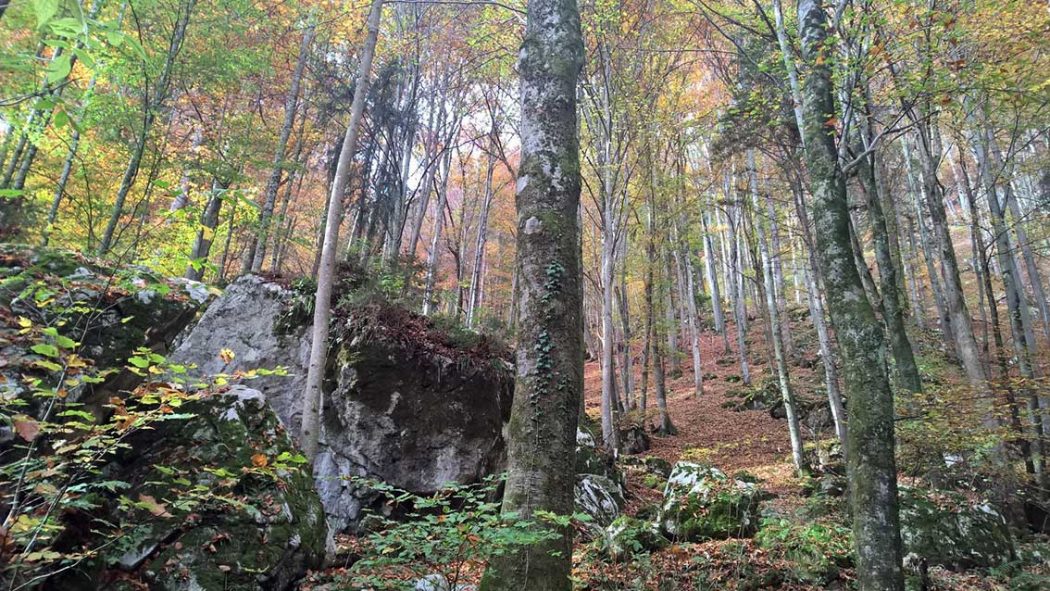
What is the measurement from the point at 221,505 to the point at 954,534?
7127 mm

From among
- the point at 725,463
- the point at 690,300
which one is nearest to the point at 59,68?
the point at 725,463

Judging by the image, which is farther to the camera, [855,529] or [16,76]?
[16,76]

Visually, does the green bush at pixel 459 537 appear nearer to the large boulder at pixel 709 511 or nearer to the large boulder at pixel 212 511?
the large boulder at pixel 212 511

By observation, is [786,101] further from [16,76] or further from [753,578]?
[16,76]

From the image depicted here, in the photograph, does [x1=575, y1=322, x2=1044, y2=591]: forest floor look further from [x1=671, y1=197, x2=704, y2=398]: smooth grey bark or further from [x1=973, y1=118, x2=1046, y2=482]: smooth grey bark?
[x1=973, y1=118, x2=1046, y2=482]: smooth grey bark

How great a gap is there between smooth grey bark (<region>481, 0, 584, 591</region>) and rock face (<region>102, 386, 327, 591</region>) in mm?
1523

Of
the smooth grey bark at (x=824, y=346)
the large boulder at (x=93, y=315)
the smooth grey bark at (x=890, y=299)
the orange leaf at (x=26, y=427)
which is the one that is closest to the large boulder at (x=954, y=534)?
the smooth grey bark at (x=890, y=299)

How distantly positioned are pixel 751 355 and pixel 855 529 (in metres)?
18.6

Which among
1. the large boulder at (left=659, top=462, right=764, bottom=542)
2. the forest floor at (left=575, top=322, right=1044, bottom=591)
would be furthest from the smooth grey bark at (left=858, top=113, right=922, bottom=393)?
the large boulder at (left=659, top=462, right=764, bottom=542)

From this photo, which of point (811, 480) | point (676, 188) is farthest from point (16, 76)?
point (811, 480)

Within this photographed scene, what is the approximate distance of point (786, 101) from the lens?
837 cm

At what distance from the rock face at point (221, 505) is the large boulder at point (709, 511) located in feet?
13.3

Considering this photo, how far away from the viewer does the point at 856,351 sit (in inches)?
155

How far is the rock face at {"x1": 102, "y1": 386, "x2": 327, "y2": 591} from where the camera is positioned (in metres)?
3.08
